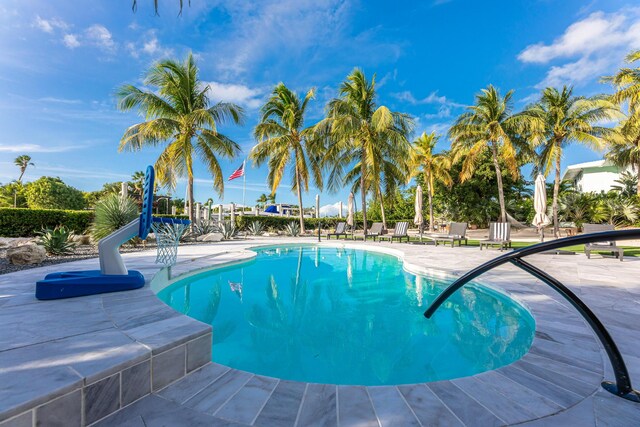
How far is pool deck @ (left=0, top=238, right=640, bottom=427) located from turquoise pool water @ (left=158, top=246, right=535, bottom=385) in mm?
723

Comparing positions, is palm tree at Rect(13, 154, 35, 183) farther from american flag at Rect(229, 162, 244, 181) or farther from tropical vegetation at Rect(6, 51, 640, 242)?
american flag at Rect(229, 162, 244, 181)

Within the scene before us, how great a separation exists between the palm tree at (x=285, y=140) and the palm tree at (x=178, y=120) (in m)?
3.14

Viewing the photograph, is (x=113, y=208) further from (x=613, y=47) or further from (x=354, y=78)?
(x=613, y=47)

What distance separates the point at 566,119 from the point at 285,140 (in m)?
17.2

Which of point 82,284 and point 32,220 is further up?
point 32,220

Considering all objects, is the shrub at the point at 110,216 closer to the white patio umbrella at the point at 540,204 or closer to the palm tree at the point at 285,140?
the palm tree at the point at 285,140

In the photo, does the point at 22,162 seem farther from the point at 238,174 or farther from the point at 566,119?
the point at 566,119

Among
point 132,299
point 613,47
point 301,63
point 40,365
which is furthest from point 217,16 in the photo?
point 613,47

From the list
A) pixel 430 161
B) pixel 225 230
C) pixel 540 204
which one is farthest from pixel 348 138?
pixel 430 161

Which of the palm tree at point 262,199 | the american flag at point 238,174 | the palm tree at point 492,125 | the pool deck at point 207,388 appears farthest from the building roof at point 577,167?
the palm tree at point 262,199

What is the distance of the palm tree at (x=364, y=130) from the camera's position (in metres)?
15.2

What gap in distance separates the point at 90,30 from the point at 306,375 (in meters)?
15.3

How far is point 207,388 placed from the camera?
1877mm

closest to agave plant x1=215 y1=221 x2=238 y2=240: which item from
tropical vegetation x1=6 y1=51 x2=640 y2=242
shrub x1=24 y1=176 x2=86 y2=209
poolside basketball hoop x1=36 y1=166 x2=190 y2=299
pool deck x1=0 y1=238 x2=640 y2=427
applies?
tropical vegetation x1=6 y1=51 x2=640 y2=242
